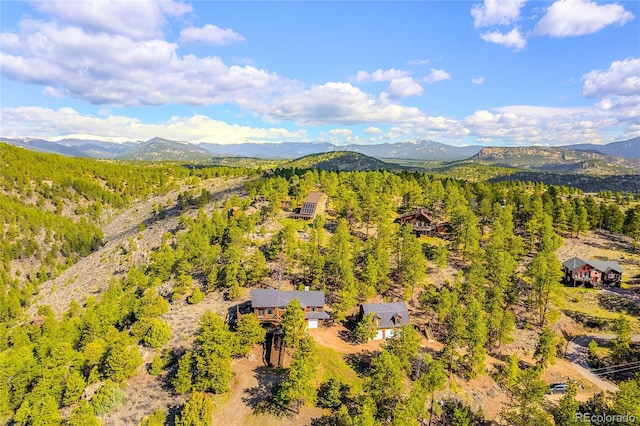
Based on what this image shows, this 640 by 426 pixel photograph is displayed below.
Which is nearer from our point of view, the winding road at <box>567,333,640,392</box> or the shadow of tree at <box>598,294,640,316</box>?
the winding road at <box>567,333,640,392</box>

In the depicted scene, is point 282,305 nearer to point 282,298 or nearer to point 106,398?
point 282,298

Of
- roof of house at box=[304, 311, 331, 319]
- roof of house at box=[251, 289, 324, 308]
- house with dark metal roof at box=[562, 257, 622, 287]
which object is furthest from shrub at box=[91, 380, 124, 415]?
house with dark metal roof at box=[562, 257, 622, 287]

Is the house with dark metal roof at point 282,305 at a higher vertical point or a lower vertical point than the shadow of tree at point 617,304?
higher

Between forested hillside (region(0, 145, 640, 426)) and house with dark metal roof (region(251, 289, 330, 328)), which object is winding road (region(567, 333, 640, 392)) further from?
house with dark metal roof (region(251, 289, 330, 328))

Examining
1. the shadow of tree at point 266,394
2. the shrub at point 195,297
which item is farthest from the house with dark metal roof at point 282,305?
the shrub at point 195,297

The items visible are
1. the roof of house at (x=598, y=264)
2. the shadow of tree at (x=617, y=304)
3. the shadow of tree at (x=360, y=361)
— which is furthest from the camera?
the roof of house at (x=598, y=264)

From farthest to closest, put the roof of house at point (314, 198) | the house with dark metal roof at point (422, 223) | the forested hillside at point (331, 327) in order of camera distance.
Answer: the roof of house at point (314, 198) → the house with dark metal roof at point (422, 223) → the forested hillside at point (331, 327)

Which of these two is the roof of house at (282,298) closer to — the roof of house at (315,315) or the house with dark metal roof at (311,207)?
the roof of house at (315,315)
